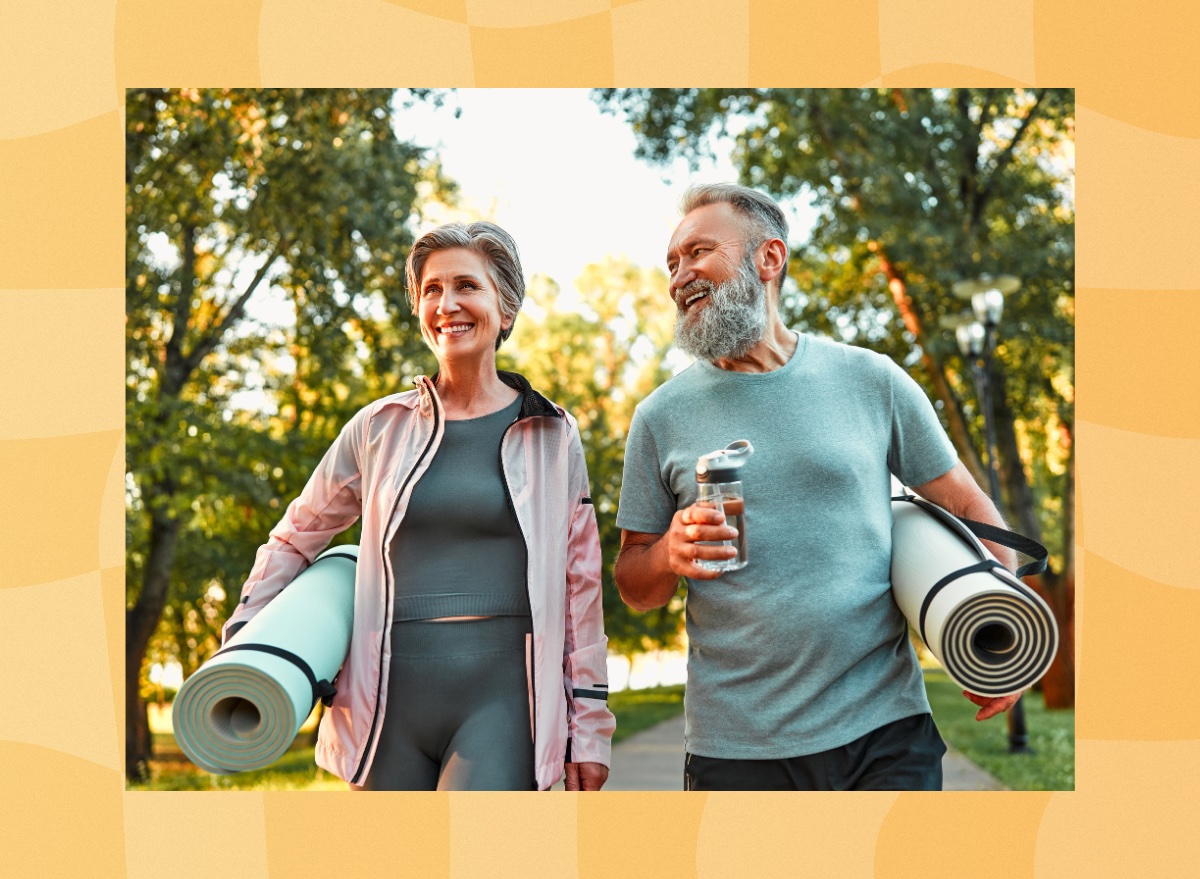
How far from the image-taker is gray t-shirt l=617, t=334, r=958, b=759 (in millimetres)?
3010

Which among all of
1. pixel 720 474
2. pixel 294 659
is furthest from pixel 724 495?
pixel 294 659

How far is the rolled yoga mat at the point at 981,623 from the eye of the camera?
2.79 metres

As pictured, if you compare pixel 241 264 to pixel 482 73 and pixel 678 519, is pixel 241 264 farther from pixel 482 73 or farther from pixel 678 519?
pixel 678 519

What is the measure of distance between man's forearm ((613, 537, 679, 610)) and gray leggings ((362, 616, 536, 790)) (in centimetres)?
30

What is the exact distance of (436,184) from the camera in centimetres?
1416

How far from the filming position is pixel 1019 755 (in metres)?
12.0

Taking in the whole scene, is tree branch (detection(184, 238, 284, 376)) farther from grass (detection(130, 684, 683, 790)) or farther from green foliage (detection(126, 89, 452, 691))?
grass (detection(130, 684, 683, 790))

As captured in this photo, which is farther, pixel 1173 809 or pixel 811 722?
pixel 1173 809

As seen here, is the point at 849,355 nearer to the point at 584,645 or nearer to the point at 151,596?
the point at 584,645

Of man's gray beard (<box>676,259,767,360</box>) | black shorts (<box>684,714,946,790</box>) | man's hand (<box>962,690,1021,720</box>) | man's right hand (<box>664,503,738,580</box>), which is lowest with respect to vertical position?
black shorts (<box>684,714,946,790</box>)

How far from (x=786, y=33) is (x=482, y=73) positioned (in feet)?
2.94

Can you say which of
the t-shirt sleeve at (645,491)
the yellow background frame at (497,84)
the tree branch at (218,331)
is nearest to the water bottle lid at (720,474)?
the t-shirt sleeve at (645,491)

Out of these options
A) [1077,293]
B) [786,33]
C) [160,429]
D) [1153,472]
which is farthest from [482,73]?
[160,429]

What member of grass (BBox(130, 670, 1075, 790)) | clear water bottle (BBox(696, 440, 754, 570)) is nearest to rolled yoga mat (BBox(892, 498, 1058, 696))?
clear water bottle (BBox(696, 440, 754, 570))
